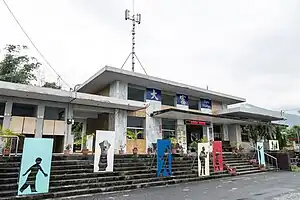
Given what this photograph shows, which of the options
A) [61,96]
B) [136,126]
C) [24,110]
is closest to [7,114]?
[24,110]

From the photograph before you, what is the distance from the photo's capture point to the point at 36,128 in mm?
11469

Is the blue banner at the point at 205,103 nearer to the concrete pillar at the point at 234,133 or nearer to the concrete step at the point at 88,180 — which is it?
the concrete pillar at the point at 234,133

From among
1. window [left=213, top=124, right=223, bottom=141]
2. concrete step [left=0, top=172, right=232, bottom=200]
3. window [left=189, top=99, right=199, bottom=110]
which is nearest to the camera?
concrete step [left=0, top=172, right=232, bottom=200]

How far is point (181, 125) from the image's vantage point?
16312 mm

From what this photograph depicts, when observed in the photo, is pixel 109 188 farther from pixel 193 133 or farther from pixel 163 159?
pixel 193 133

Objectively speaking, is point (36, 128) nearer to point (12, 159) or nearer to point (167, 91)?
point (12, 159)

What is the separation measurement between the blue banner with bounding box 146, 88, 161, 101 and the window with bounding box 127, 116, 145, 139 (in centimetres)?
154

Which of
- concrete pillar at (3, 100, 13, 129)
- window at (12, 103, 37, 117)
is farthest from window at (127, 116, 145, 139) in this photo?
concrete pillar at (3, 100, 13, 129)

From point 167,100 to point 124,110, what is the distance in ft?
12.3

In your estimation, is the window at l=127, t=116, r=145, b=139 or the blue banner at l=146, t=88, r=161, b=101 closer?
the window at l=127, t=116, r=145, b=139

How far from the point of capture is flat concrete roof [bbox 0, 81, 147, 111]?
1018cm

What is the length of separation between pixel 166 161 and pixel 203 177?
208 cm

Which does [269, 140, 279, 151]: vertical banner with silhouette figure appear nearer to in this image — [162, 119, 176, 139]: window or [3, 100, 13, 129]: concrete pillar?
[162, 119, 176, 139]: window

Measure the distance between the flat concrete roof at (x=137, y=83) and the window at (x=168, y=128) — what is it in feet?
7.07
